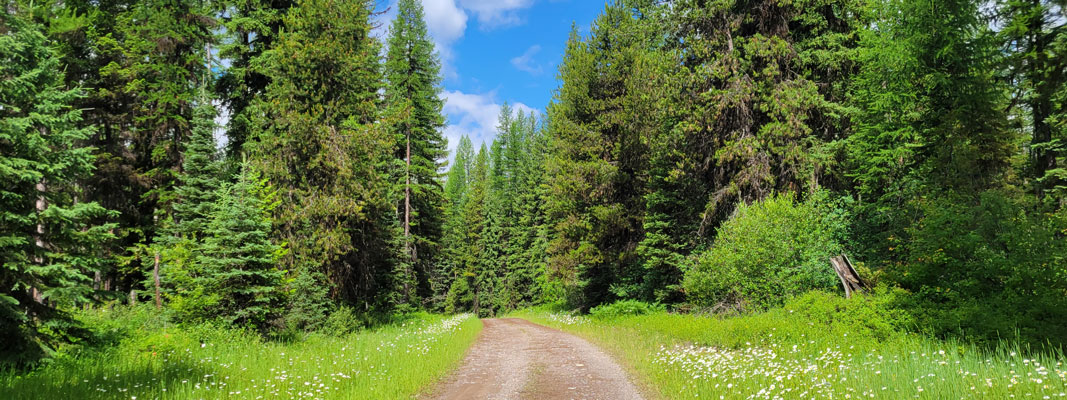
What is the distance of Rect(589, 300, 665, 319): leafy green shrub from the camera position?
19609 mm

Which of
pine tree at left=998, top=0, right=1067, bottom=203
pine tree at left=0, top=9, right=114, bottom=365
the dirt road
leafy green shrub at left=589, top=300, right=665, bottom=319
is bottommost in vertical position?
leafy green shrub at left=589, top=300, right=665, bottom=319

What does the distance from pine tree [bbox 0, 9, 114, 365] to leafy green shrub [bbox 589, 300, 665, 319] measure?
56.4 ft

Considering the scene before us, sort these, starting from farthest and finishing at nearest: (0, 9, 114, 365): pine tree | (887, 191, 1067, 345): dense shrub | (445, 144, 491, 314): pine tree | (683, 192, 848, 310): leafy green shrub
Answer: (445, 144, 491, 314): pine tree < (683, 192, 848, 310): leafy green shrub < (887, 191, 1067, 345): dense shrub < (0, 9, 114, 365): pine tree

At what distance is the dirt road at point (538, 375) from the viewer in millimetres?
7492

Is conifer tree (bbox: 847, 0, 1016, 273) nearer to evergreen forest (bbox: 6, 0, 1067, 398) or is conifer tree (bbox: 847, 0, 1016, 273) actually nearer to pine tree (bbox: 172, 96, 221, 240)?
evergreen forest (bbox: 6, 0, 1067, 398)

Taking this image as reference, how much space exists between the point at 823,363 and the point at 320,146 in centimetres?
1480

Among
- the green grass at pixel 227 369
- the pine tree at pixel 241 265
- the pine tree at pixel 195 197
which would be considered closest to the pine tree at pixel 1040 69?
the green grass at pixel 227 369

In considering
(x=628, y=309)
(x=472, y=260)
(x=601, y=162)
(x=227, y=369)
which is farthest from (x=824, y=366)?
(x=472, y=260)

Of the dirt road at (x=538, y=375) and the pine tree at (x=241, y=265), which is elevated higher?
the pine tree at (x=241, y=265)

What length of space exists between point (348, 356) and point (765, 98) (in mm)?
14943

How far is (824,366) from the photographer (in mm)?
6812

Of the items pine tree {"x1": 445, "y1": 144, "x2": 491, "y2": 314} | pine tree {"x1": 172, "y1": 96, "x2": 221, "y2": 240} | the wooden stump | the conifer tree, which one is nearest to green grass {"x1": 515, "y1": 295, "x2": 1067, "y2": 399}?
the wooden stump

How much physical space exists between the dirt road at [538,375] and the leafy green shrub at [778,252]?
16.2 ft

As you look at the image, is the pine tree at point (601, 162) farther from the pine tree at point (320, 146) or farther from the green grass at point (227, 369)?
the green grass at point (227, 369)
